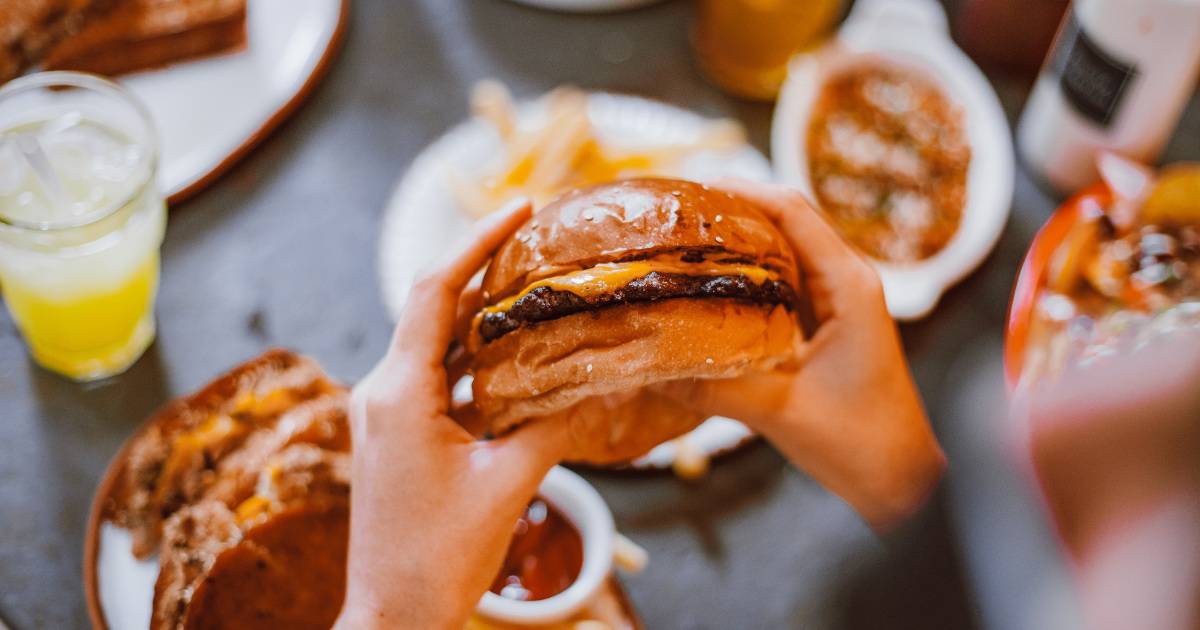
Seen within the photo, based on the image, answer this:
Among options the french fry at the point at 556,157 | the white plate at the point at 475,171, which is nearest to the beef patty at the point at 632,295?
the white plate at the point at 475,171

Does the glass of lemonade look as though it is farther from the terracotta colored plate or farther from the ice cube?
the terracotta colored plate

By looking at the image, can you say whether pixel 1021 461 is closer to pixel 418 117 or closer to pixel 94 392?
pixel 418 117

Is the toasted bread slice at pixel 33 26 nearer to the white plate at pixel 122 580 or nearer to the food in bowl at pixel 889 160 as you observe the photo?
the white plate at pixel 122 580

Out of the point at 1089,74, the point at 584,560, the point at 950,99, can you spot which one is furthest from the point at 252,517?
the point at 1089,74

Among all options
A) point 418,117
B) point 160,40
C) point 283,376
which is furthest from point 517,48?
point 283,376

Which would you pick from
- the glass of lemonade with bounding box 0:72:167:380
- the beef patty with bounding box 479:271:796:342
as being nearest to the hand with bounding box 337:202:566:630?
the beef patty with bounding box 479:271:796:342

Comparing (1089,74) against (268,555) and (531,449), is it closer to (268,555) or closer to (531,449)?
(531,449)
